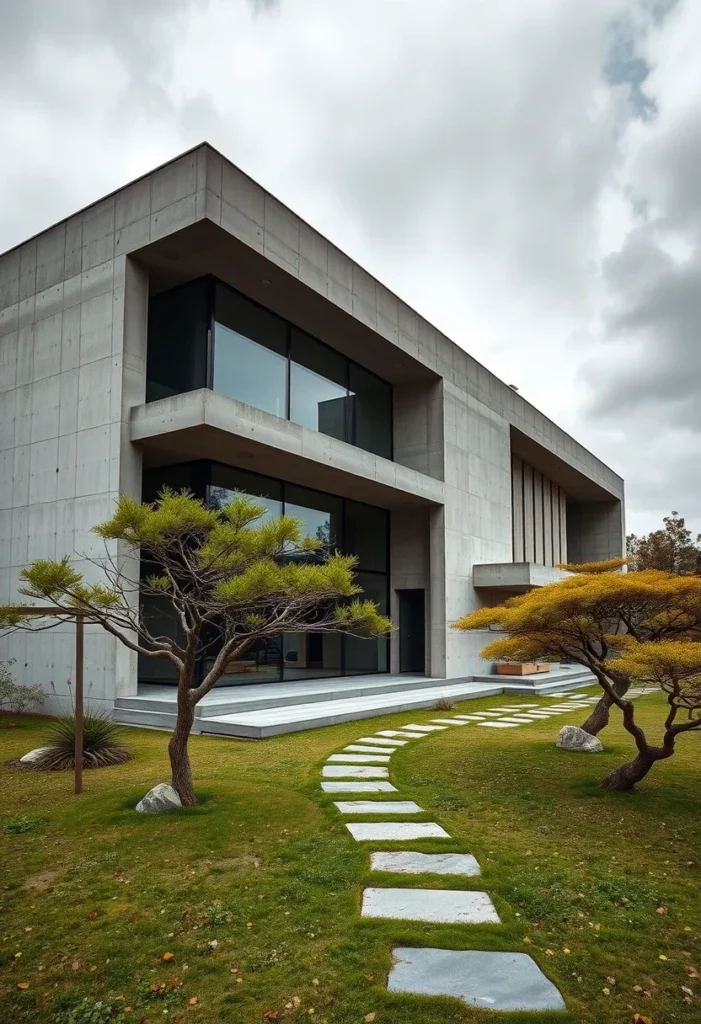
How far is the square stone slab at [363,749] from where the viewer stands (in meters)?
8.48

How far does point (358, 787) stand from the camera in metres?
6.64

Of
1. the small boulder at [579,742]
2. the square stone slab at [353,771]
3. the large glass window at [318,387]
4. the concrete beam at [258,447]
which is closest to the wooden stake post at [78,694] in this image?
the square stone slab at [353,771]

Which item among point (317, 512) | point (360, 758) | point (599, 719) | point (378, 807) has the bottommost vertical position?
point (360, 758)

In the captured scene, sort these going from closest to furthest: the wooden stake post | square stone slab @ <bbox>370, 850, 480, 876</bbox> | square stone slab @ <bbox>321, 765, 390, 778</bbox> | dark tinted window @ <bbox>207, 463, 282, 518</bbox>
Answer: square stone slab @ <bbox>370, 850, 480, 876</bbox>
the wooden stake post
square stone slab @ <bbox>321, 765, 390, 778</bbox>
dark tinted window @ <bbox>207, 463, 282, 518</bbox>

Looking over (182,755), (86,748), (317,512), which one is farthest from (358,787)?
(317,512)

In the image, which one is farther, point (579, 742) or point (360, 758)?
point (579, 742)

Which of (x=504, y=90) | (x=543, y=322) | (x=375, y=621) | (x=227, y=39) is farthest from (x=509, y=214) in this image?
(x=375, y=621)

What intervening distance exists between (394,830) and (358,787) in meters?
1.43

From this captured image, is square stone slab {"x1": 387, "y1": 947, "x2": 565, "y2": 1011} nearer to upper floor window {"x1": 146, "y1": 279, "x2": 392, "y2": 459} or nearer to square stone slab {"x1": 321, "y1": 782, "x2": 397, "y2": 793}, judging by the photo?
square stone slab {"x1": 321, "y1": 782, "x2": 397, "y2": 793}

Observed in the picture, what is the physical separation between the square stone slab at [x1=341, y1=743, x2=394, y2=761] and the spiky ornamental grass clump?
268 centimetres

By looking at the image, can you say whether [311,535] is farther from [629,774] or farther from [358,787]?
[629,774]

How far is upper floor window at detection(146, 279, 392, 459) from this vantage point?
12508 millimetres

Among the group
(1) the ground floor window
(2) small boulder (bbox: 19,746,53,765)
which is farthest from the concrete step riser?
(2) small boulder (bbox: 19,746,53,765)

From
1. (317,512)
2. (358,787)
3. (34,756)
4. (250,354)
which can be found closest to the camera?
(358,787)
